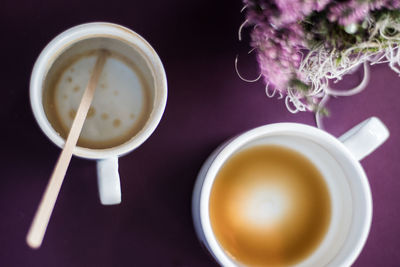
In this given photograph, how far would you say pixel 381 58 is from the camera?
774 mm

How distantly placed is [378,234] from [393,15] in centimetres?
36

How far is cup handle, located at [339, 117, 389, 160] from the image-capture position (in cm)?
65

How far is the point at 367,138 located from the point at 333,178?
10cm

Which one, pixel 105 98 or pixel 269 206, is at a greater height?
pixel 105 98

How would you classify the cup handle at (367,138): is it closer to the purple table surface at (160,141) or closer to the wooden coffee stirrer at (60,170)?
the purple table surface at (160,141)

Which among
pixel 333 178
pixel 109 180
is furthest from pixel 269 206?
pixel 109 180

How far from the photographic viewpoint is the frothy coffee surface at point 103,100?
707 mm

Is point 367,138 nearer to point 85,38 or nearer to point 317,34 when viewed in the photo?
point 317,34

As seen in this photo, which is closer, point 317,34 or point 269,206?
point 317,34

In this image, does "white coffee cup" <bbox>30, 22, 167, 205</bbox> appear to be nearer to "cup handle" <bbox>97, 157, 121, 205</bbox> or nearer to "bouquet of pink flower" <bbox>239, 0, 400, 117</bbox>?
"cup handle" <bbox>97, 157, 121, 205</bbox>

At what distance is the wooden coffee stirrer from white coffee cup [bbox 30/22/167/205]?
0.02m

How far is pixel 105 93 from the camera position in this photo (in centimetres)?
72

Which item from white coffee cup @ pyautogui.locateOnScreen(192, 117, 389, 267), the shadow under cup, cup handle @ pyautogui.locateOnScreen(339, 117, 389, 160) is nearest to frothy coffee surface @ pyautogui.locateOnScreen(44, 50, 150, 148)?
the shadow under cup

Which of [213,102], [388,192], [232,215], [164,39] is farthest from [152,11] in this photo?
[388,192]
